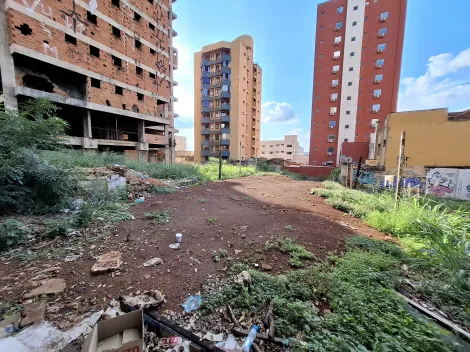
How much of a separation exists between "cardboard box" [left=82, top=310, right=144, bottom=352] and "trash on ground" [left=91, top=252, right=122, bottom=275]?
101 centimetres

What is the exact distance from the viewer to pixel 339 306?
1874 millimetres

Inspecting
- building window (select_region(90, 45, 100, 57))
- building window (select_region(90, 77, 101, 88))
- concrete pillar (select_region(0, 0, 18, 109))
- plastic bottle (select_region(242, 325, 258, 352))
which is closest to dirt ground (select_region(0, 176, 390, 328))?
plastic bottle (select_region(242, 325, 258, 352))

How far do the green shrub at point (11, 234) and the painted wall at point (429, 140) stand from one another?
17475mm

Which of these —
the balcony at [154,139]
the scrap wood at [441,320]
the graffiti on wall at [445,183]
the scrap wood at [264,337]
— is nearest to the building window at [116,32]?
the balcony at [154,139]

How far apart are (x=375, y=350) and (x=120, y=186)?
262 inches

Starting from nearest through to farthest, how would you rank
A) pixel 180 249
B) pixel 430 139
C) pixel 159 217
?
1. pixel 180 249
2. pixel 159 217
3. pixel 430 139

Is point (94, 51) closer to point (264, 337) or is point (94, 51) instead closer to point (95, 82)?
point (95, 82)

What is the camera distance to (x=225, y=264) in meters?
2.62

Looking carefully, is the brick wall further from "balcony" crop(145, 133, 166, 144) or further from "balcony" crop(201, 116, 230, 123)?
"balcony" crop(201, 116, 230, 123)

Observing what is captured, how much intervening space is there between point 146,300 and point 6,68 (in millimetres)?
13321

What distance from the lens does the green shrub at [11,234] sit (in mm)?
2740

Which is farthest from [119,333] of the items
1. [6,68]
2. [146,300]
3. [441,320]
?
[6,68]

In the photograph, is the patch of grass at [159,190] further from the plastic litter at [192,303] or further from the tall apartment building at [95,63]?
the tall apartment building at [95,63]

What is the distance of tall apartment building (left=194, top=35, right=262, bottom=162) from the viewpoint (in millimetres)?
31484
